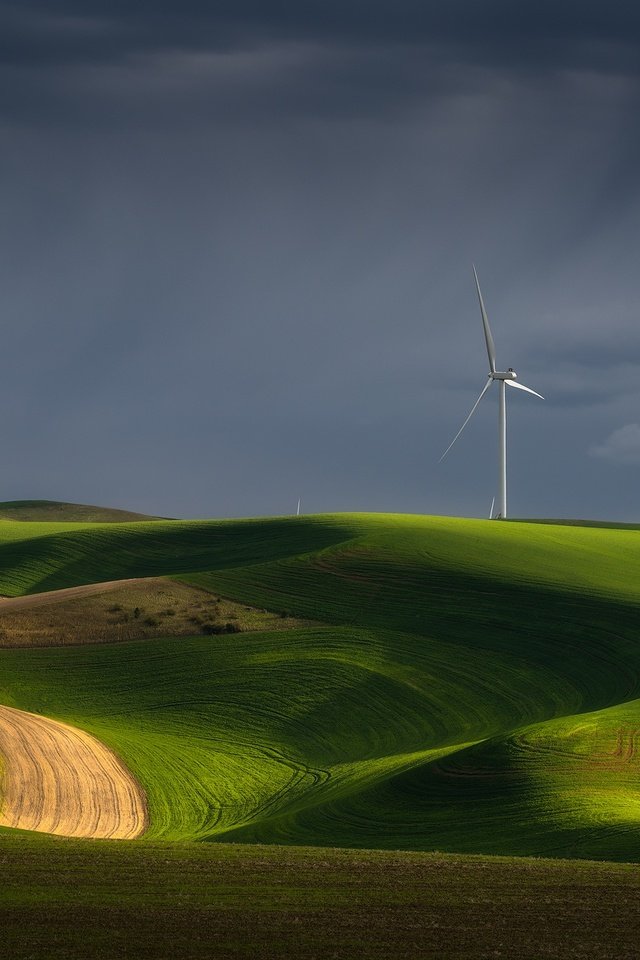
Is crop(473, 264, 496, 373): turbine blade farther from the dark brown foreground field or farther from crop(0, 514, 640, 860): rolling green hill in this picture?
the dark brown foreground field

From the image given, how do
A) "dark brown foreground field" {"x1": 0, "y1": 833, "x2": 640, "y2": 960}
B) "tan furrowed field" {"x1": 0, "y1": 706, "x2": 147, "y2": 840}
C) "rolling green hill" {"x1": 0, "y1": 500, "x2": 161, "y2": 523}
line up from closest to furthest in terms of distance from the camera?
"dark brown foreground field" {"x1": 0, "y1": 833, "x2": 640, "y2": 960}
"tan furrowed field" {"x1": 0, "y1": 706, "x2": 147, "y2": 840}
"rolling green hill" {"x1": 0, "y1": 500, "x2": 161, "y2": 523}

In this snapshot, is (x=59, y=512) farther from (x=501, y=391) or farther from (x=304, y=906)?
(x=304, y=906)

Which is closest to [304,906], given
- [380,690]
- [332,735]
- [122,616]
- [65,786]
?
[65,786]

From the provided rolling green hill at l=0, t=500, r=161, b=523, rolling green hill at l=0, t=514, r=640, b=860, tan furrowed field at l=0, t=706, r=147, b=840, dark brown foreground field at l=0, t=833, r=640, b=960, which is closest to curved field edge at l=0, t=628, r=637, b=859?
rolling green hill at l=0, t=514, r=640, b=860

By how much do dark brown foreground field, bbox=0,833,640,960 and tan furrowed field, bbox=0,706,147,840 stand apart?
9385mm

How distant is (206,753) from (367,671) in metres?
9.44

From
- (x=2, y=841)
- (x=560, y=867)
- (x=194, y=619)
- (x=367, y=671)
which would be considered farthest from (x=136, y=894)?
(x=194, y=619)

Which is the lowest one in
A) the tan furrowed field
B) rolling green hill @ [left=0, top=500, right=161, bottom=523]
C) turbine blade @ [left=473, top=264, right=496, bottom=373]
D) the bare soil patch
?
the tan furrowed field

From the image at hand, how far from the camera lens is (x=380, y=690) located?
45844mm

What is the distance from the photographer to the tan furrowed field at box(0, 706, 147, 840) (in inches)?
1255

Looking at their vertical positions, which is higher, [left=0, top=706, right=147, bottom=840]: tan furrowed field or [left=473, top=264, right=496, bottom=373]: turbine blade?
[left=473, top=264, right=496, bottom=373]: turbine blade

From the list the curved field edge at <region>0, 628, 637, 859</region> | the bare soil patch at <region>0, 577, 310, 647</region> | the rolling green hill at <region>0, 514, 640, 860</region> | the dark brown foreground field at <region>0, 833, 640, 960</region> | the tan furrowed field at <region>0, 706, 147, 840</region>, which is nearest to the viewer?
the dark brown foreground field at <region>0, 833, 640, 960</region>

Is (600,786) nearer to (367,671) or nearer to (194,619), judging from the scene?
(367,671)

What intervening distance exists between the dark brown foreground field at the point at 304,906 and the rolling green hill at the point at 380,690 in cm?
539
